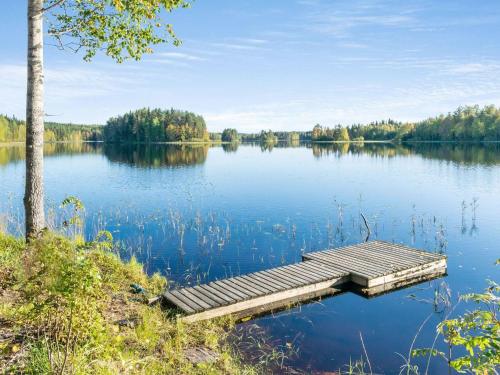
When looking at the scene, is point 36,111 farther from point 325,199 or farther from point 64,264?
point 325,199

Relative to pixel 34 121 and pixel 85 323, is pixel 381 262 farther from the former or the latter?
pixel 34 121

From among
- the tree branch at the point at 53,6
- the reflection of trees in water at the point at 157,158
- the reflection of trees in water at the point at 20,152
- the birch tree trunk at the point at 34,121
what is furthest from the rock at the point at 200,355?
the reflection of trees in water at the point at 20,152

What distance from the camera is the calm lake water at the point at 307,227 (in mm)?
11711

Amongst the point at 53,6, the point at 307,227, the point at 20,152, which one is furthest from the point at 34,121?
the point at 20,152

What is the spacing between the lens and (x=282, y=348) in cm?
1047

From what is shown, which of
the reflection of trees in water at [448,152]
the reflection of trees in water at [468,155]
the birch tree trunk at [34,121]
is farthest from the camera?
the reflection of trees in water at [448,152]

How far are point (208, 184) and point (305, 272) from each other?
26483 millimetres

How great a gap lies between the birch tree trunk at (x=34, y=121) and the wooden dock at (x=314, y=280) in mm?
4264

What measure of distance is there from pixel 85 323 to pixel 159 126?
6142 inches

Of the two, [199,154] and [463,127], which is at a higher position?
[463,127]

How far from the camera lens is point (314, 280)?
13695mm

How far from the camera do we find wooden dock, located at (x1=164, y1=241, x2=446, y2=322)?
464 inches

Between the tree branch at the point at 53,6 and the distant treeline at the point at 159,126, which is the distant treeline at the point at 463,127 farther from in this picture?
the tree branch at the point at 53,6

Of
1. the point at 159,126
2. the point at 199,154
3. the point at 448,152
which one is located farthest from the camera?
the point at 159,126
